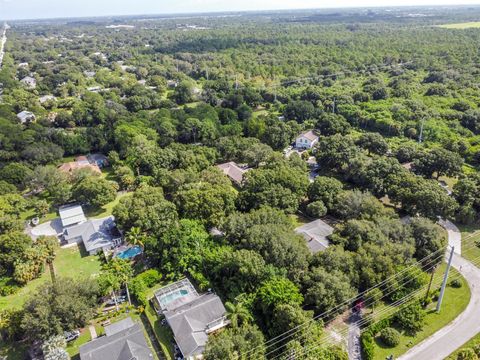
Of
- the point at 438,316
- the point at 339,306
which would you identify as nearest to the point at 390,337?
the point at 339,306

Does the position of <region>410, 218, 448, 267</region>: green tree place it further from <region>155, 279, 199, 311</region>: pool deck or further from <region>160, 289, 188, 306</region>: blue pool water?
<region>160, 289, 188, 306</region>: blue pool water

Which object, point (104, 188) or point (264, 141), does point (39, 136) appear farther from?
point (264, 141)

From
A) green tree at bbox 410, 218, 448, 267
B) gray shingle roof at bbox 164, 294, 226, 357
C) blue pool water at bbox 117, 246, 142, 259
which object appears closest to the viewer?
gray shingle roof at bbox 164, 294, 226, 357

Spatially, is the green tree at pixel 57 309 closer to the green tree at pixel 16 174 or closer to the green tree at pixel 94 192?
the green tree at pixel 94 192

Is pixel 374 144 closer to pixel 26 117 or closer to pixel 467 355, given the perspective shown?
pixel 467 355

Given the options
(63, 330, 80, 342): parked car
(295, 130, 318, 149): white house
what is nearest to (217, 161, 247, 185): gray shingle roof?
(295, 130, 318, 149): white house

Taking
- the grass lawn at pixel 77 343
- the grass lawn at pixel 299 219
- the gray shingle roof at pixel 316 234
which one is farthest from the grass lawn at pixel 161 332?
the grass lawn at pixel 299 219
